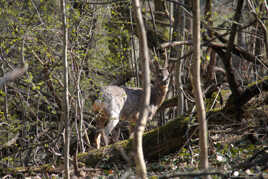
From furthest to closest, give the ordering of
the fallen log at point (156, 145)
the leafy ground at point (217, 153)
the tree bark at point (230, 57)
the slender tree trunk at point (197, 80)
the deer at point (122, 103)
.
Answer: the deer at point (122, 103) → the fallen log at point (156, 145) → the tree bark at point (230, 57) → the leafy ground at point (217, 153) → the slender tree trunk at point (197, 80)

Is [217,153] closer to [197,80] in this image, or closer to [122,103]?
[197,80]

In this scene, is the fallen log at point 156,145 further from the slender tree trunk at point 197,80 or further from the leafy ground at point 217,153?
the slender tree trunk at point 197,80

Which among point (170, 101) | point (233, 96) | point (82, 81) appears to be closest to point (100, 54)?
point (82, 81)

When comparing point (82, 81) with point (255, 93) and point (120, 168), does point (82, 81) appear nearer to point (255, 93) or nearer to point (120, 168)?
point (120, 168)

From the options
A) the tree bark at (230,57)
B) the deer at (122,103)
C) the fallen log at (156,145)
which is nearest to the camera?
the tree bark at (230,57)

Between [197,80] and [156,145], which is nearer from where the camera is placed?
[197,80]

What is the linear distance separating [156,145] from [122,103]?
138 inches

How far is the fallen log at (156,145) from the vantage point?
5.56m

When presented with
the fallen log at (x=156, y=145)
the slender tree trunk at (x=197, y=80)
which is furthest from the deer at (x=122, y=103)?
the slender tree trunk at (x=197, y=80)

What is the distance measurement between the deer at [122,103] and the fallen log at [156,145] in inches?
94.8

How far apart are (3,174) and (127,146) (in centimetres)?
208

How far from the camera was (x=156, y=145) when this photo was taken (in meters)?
5.69

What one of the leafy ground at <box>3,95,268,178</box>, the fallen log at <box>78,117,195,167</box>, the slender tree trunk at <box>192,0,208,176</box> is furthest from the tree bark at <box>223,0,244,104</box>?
the slender tree trunk at <box>192,0,208,176</box>

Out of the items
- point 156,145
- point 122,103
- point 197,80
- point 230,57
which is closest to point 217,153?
point 156,145
